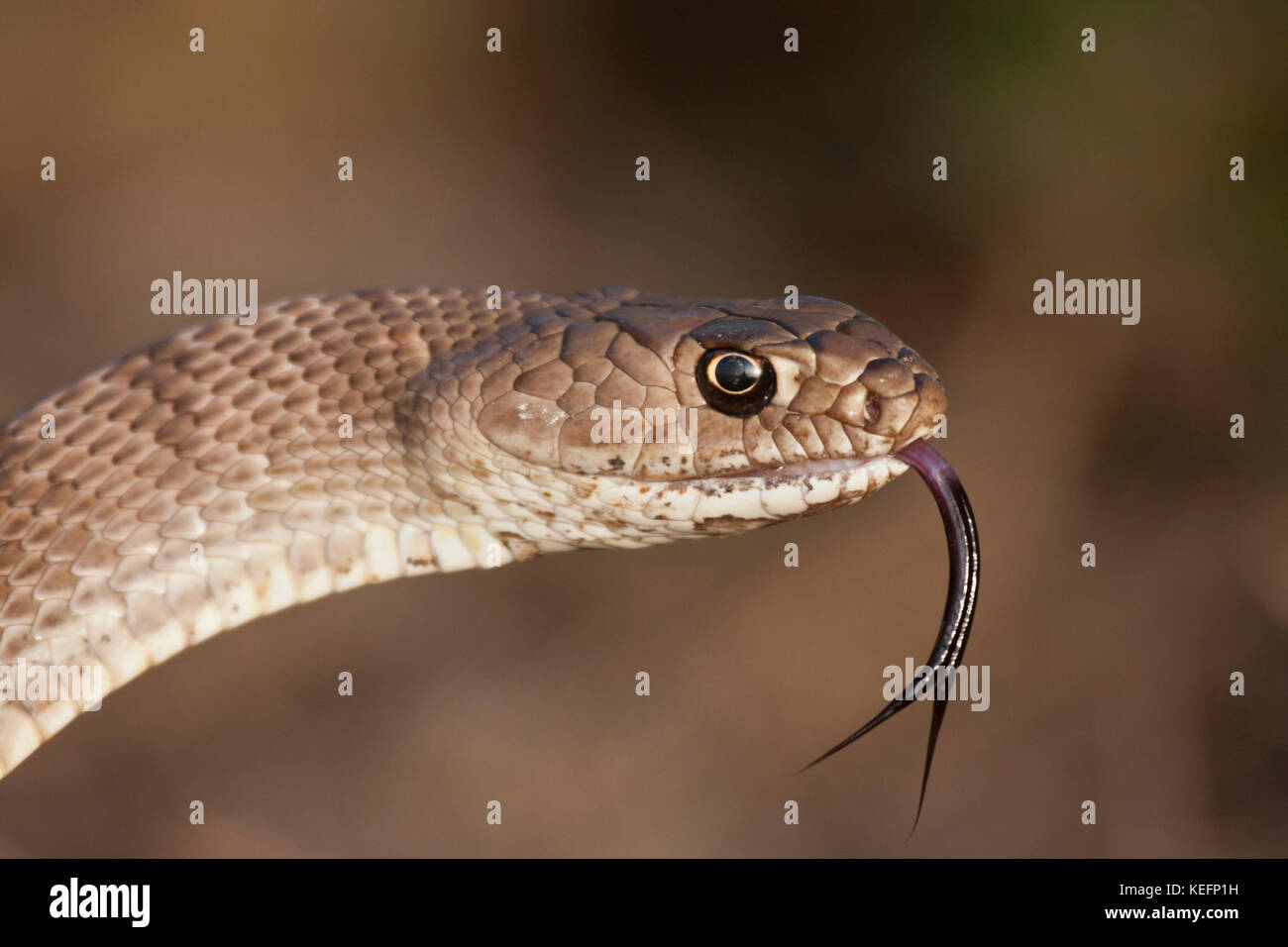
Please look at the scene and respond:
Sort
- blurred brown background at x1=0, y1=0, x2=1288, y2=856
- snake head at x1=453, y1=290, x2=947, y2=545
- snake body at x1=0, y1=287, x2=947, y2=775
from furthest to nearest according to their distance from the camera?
1. blurred brown background at x1=0, y1=0, x2=1288, y2=856
2. snake head at x1=453, y1=290, x2=947, y2=545
3. snake body at x1=0, y1=287, x2=947, y2=775

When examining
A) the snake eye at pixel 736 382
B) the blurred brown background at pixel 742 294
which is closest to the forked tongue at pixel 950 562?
the snake eye at pixel 736 382

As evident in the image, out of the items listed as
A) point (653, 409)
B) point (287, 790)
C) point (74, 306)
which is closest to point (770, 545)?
point (287, 790)

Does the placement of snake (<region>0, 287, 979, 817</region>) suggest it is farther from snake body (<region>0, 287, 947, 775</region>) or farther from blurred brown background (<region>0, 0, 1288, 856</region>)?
blurred brown background (<region>0, 0, 1288, 856</region>)

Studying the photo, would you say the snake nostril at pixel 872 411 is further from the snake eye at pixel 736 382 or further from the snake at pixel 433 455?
the snake eye at pixel 736 382

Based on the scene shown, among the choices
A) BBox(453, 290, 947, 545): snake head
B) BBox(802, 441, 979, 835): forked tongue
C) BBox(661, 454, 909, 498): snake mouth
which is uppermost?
BBox(453, 290, 947, 545): snake head

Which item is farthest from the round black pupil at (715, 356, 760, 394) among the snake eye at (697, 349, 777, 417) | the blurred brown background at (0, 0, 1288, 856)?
the blurred brown background at (0, 0, 1288, 856)

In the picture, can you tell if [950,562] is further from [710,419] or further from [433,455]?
[433,455]

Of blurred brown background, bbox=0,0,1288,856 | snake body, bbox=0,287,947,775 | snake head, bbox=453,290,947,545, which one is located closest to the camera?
snake body, bbox=0,287,947,775
